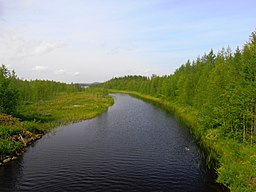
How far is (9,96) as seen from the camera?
227 ft

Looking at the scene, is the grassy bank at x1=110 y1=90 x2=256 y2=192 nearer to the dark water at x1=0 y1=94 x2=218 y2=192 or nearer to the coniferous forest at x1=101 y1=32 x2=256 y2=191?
the coniferous forest at x1=101 y1=32 x2=256 y2=191

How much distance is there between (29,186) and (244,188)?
24.9 m

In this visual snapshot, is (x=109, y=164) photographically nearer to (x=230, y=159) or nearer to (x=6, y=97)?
(x=230, y=159)

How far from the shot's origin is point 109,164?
135ft

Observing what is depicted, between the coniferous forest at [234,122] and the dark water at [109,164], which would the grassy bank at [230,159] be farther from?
the dark water at [109,164]

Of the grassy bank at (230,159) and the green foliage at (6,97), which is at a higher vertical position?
the green foliage at (6,97)

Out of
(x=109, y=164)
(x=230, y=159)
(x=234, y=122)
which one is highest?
(x=234, y=122)

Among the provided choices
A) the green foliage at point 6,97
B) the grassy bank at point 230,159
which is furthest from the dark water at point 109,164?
the green foliage at point 6,97

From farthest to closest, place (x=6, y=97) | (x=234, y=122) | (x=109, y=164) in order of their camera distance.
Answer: (x=6, y=97), (x=234, y=122), (x=109, y=164)

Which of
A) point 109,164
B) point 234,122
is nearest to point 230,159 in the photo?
point 234,122

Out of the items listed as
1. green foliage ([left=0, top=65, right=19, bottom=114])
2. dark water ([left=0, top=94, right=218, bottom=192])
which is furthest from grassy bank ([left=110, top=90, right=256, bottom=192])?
green foliage ([left=0, top=65, right=19, bottom=114])

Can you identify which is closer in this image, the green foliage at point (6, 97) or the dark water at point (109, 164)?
the dark water at point (109, 164)

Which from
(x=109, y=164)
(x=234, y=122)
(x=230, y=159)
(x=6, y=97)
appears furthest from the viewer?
(x=6, y=97)

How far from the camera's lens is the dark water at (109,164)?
34000mm
